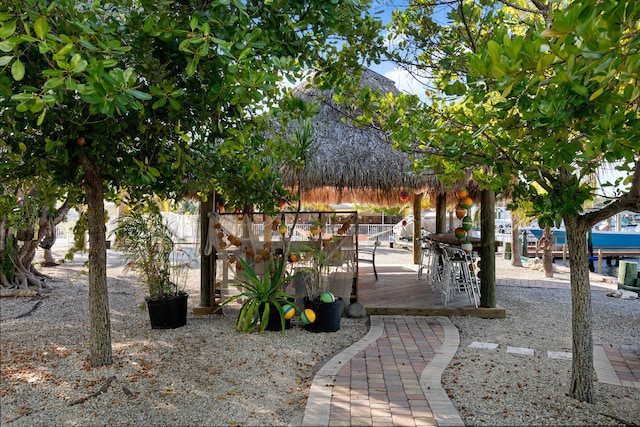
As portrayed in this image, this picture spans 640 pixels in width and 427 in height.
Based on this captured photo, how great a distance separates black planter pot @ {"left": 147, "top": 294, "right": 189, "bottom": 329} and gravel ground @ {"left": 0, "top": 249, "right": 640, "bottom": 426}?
0.45 feet

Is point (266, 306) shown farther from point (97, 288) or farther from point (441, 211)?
point (441, 211)

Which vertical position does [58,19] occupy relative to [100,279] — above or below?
above

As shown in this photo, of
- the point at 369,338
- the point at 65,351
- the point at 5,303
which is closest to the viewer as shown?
the point at 65,351

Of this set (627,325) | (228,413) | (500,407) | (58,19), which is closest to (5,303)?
(228,413)

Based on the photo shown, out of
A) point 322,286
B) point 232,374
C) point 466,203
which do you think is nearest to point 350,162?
point 466,203

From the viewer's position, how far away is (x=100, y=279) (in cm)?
383

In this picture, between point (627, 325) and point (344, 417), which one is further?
point (627, 325)

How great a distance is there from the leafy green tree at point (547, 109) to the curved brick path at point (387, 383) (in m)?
1.04

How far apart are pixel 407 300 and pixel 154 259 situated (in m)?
3.61

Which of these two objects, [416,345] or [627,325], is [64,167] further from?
[627,325]

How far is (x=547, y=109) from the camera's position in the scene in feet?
5.75

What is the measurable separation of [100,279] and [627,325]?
6138 mm

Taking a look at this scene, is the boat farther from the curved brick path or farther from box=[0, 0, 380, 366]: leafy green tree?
box=[0, 0, 380, 366]: leafy green tree

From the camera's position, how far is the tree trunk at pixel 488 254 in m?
6.16
